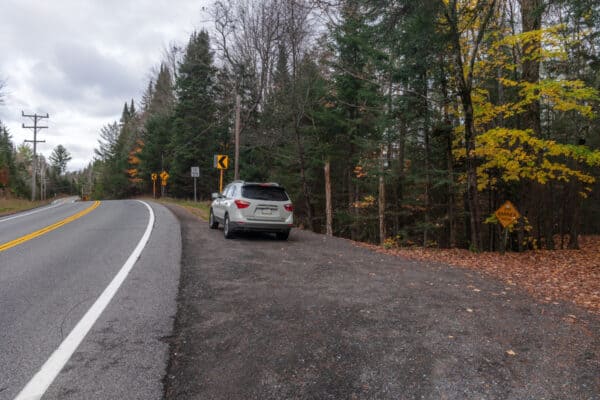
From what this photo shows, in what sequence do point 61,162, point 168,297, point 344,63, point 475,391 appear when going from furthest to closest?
1. point 61,162
2. point 344,63
3. point 168,297
4. point 475,391

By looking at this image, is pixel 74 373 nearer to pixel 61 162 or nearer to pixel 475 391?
pixel 475 391

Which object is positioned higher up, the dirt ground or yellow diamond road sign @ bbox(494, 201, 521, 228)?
yellow diamond road sign @ bbox(494, 201, 521, 228)

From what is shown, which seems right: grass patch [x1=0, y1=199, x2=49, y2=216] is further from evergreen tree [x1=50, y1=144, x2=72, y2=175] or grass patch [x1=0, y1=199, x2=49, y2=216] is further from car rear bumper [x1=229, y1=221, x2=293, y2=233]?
evergreen tree [x1=50, y1=144, x2=72, y2=175]

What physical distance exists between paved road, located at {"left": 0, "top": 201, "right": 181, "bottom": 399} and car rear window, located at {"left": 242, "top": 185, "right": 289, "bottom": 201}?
277 cm

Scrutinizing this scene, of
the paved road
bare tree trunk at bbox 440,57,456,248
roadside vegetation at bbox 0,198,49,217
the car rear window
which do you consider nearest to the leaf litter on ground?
bare tree trunk at bbox 440,57,456,248

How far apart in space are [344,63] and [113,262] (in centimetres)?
1421

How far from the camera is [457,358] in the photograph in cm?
363

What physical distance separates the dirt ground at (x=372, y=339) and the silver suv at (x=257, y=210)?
381cm

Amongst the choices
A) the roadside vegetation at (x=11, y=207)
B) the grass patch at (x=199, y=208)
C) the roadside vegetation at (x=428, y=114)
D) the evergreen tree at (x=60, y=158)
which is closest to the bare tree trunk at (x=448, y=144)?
the roadside vegetation at (x=428, y=114)

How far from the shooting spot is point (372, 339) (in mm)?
4039

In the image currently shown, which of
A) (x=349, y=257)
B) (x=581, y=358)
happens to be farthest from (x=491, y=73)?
(x=581, y=358)

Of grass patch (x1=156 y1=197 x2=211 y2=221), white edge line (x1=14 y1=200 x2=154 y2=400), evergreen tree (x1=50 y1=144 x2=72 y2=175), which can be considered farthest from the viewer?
evergreen tree (x1=50 y1=144 x2=72 y2=175)

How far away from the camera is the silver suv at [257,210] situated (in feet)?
36.1

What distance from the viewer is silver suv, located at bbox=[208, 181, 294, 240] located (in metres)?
11.0
